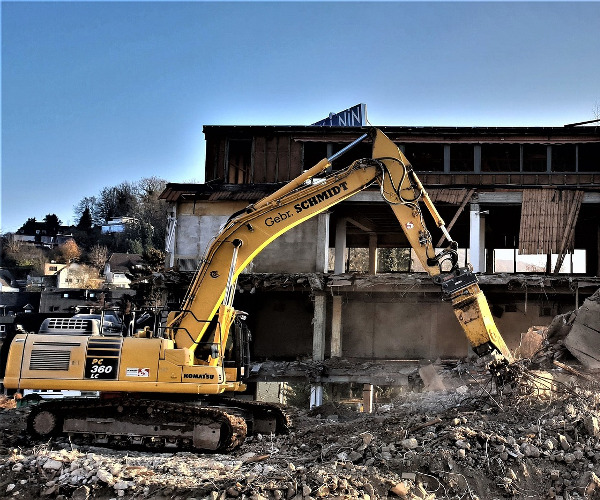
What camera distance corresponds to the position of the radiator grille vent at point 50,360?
11633 mm

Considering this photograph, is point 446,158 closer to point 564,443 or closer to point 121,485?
point 564,443

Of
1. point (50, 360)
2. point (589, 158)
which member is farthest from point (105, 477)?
point (589, 158)

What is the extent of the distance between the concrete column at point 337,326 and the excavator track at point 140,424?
13.1 meters

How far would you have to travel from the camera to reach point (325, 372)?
2225cm

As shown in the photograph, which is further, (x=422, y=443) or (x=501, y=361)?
(x=501, y=361)

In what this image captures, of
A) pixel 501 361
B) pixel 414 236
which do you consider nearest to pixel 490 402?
pixel 501 361

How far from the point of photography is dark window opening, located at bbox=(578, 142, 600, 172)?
24438 millimetres

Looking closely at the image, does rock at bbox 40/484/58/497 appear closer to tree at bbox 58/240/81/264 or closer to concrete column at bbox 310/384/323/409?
concrete column at bbox 310/384/323/409

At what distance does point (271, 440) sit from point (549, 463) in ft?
15.8

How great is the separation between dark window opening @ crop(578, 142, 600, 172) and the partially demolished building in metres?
0.05

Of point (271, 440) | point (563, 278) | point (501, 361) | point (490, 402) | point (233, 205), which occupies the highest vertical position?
point (233, 205)

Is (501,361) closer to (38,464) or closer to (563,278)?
(38,464)

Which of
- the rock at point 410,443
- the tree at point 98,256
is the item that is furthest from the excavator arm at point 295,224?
the tree at point 98,256

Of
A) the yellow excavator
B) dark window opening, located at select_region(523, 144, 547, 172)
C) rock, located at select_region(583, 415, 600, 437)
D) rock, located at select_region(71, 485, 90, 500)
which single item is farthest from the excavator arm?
dark window opening, located at select_region(523, 144, 547, 172)
